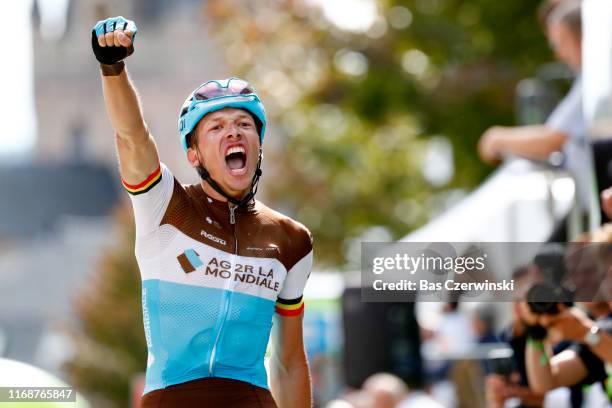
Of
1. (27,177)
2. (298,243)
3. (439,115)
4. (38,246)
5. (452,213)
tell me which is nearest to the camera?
(298,243)

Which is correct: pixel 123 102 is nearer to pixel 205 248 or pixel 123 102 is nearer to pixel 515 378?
pixel 205 248

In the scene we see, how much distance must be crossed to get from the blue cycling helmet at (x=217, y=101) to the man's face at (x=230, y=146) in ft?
0.06

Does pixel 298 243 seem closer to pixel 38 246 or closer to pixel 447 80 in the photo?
pixel 447 80

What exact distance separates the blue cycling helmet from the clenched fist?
381 mm

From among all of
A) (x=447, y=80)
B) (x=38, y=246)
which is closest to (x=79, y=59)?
(x=38, y=246)

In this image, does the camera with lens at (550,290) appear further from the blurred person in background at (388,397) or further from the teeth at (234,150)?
the blurred person in background at (388,397)

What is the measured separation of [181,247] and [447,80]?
42.1 ft

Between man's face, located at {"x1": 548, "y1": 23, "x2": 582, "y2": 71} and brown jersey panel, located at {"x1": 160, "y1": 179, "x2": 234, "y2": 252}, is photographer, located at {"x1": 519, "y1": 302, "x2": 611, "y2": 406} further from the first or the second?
man's face, located at {"x1": 548, "y1": 23, "x2": 582, "y2": 71}

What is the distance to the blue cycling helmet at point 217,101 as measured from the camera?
4332 mm

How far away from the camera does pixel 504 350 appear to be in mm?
6355

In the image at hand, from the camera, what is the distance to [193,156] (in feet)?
14.6

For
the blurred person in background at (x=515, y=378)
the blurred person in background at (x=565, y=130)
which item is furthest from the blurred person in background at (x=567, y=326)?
the blurred person in background at (x=565, y=130)

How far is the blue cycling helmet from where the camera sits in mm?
4332

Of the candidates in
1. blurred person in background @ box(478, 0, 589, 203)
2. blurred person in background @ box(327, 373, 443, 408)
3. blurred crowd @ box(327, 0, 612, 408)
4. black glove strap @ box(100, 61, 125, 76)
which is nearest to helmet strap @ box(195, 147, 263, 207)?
black glove strap @ box(100, 61, 125, 76)
